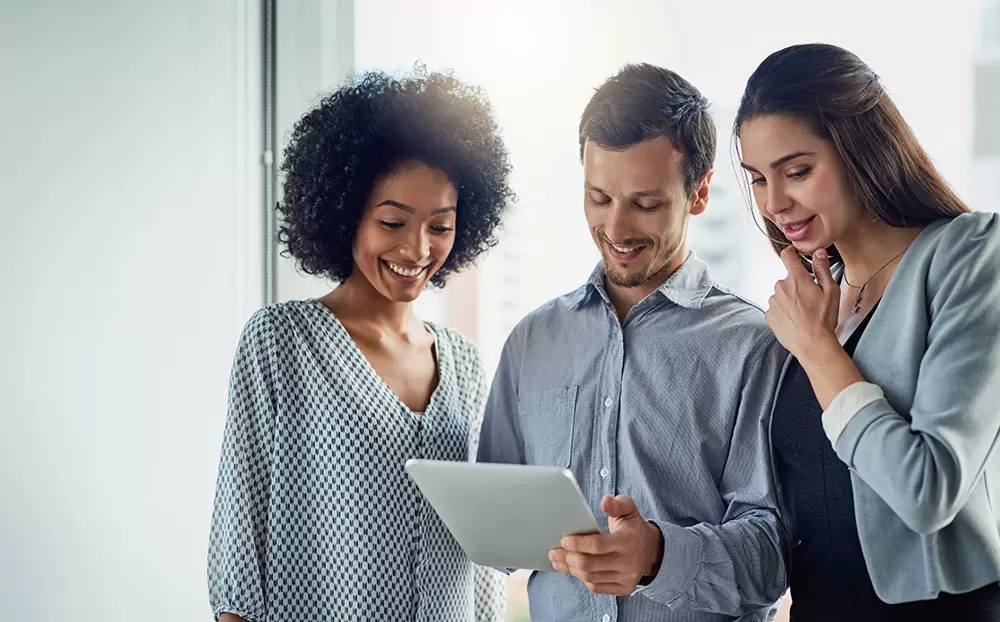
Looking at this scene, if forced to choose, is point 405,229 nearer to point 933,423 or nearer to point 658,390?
point 658,390

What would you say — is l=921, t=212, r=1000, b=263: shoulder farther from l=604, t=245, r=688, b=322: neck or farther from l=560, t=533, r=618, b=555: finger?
l=560, t=533, r=618, b=555: finger

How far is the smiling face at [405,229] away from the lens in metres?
1.80

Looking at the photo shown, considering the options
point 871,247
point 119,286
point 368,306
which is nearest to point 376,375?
point 368,306

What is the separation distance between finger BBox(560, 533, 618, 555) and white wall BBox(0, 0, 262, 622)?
55.6 inches

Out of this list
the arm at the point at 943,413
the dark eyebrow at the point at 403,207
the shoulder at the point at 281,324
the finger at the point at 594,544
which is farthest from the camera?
the dark eyebrow at the point at 403,207

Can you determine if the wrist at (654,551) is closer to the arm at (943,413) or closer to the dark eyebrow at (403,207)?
the arm at (943,413)

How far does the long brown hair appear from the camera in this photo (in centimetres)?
141

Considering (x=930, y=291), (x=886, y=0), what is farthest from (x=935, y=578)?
(x=886, y=0)

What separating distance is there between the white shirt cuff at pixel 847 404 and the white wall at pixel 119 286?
1.73 meters

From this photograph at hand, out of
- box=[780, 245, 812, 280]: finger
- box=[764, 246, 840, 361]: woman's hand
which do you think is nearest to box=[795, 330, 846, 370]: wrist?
box=[764, 246, 840, 361]: woman's hand

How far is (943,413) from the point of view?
4.06 ft

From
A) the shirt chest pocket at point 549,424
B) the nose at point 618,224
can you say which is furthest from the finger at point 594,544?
the nose at point 618,224

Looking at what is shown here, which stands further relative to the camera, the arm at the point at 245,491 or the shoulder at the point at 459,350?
the shoulder at the point at 459,350

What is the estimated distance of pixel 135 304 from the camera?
2.44 metres
